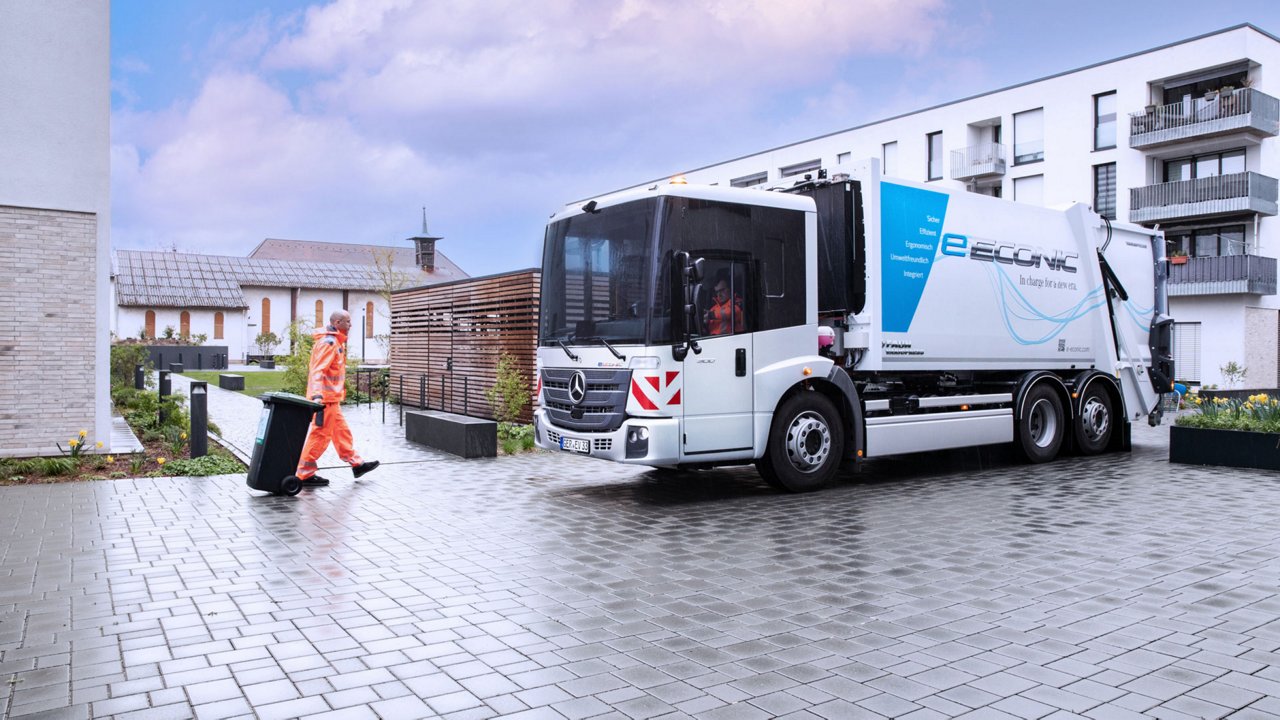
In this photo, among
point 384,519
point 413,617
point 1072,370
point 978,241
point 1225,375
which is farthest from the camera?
point 1225,375

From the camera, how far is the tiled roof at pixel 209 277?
6631 centimetres

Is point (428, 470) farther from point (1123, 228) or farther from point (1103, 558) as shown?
point (1123, 228)

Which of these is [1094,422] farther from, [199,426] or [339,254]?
[339,254]

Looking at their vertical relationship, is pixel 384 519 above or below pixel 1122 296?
below

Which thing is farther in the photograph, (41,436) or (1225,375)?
(1225,375)

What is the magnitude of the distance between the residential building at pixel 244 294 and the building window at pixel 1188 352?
43200 mm

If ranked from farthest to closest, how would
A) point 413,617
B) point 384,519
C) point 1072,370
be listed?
→ point 1072,370 < point 384,519 < point 413,617

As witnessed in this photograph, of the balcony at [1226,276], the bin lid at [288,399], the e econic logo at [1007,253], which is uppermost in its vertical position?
the balcony at [1226,276]

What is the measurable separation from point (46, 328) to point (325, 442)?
169 inches

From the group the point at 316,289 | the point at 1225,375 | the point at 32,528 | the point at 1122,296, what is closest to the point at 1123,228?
the point at 1122,296

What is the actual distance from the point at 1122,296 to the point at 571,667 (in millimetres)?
12168

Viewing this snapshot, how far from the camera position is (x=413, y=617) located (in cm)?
526

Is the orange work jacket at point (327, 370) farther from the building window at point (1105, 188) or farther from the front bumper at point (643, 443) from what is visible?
the building window at point (1105, 188)

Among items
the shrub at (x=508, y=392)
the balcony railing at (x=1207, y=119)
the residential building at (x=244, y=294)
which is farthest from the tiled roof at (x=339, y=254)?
the shrub at (x=508, y=392)
